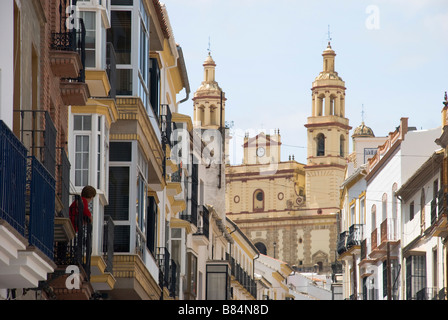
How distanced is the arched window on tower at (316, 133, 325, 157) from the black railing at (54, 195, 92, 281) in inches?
4324

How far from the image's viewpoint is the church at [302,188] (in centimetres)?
12350

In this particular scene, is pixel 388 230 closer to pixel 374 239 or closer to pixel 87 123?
pixel 374 239

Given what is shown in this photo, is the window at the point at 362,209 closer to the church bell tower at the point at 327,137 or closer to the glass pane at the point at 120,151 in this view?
the glass pane at the point at 120,151

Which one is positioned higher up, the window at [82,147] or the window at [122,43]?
the window at [122,43]

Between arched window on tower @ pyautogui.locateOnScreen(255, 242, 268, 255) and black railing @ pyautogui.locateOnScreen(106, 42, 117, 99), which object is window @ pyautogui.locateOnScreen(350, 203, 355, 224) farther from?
arched window on tower @ pyautogui.locateOnScreen(255, 242, 268, 255)

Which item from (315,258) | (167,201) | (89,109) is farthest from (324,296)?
(89,109)

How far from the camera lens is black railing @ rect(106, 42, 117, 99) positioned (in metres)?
17.9

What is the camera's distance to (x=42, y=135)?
13.9m

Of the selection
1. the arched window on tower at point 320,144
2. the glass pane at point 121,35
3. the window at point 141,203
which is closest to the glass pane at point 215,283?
the window at point 141,203

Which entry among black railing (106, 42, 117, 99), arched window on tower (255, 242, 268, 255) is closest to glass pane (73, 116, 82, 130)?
black railing (106, 42, 117, 99)

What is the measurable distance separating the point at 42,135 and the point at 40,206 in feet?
7.89

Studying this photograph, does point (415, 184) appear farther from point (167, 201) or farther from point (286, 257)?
point (286, 257)

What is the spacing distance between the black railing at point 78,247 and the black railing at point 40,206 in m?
2.33

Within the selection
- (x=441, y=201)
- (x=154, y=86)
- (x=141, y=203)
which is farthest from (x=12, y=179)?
(x=441, y=201)
